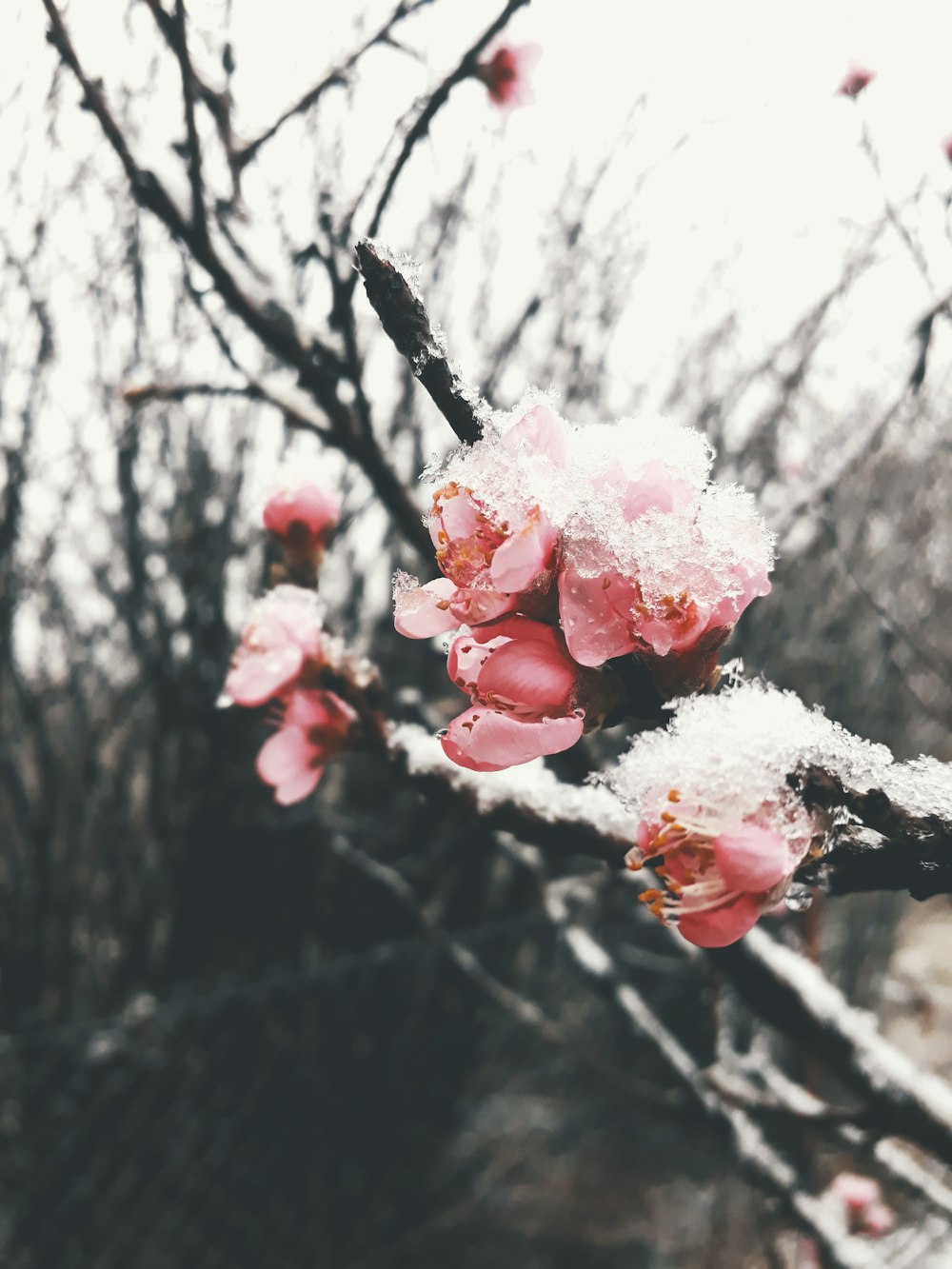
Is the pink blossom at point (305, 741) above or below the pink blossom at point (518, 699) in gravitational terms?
above

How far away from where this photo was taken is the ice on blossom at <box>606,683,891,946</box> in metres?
0.39

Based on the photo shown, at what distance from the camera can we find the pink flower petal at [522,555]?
0.40 metres

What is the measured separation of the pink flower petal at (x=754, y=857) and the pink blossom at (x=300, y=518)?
55 centimetres

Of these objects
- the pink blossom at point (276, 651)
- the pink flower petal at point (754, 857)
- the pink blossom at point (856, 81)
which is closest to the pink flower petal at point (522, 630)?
the pink flower petal at point (754, 857)

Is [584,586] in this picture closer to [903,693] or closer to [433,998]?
[433,998]

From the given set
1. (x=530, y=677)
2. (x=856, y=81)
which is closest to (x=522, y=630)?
(x=530, y=677)

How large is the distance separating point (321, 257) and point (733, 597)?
733 mm

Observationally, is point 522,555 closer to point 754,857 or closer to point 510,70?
point 754,857

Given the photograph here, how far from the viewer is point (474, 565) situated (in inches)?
17.3

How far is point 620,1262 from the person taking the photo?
9.77ft

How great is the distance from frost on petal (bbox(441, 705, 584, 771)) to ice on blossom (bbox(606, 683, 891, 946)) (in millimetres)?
56

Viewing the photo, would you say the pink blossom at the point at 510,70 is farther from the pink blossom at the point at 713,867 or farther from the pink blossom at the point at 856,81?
the pink blossom at the point at 713,867

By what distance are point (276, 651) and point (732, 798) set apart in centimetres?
46

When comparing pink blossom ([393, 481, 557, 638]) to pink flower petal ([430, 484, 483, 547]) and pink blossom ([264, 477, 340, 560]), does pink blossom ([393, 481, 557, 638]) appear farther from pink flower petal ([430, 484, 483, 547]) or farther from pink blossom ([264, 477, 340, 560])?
pink blossom ([264, 477, 340, 560])
